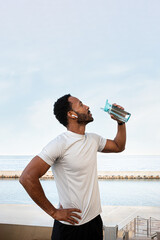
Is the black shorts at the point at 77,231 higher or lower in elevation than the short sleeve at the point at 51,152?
lower

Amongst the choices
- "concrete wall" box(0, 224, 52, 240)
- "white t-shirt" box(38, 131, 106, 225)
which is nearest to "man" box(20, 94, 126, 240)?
"white t-shirt" box(38, 131, 106, 225)

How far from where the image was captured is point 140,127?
145 feet

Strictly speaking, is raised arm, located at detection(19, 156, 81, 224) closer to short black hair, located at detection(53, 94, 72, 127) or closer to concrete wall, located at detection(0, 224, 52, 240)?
short black hair, located at detection(53, 94, 72, 127)

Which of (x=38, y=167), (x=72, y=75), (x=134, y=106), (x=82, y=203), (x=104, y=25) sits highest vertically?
(x=104, y=25)

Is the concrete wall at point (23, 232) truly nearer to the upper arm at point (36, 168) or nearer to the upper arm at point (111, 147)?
the upper arm at point (111, 147)

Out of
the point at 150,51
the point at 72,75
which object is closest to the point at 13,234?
the point at 150,51

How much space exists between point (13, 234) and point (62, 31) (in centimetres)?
3668

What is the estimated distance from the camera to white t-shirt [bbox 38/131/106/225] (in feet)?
3.38

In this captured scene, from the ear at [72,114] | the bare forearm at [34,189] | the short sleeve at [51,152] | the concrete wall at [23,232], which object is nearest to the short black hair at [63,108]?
the ear at [72,114]

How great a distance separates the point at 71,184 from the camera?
3.39ft

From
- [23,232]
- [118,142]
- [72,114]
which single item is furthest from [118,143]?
[23,232]

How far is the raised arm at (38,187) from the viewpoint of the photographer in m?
0.97

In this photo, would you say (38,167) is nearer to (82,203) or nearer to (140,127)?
(82,203)

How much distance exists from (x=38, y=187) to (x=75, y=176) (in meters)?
0.14
